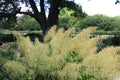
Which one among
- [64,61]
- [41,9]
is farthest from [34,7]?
[64,61]

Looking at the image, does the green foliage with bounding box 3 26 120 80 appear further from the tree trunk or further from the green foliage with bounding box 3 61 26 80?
the tree trunk

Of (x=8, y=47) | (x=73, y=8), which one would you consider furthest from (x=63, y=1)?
(x=8, y=47)

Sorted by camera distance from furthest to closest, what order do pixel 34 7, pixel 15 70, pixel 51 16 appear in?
pixel 34 7, pixel 51 16, pixel 15 70

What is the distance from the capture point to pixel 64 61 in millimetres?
4273

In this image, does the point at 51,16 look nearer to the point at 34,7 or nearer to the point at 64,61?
the point at 34,7

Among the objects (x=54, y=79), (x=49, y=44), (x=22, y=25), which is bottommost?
(x=22, y=25)

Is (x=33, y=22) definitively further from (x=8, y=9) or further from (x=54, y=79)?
(x=54, y=79)

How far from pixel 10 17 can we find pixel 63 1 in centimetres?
461

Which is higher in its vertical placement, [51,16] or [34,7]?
[34,7]

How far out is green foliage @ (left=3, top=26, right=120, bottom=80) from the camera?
4.21 metres

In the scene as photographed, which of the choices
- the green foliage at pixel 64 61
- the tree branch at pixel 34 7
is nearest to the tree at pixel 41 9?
the tree branch at pixel 34 7

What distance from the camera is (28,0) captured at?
33344 mm

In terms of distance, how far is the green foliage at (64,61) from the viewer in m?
4.21

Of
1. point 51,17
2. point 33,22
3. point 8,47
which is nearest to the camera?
point 8,47
